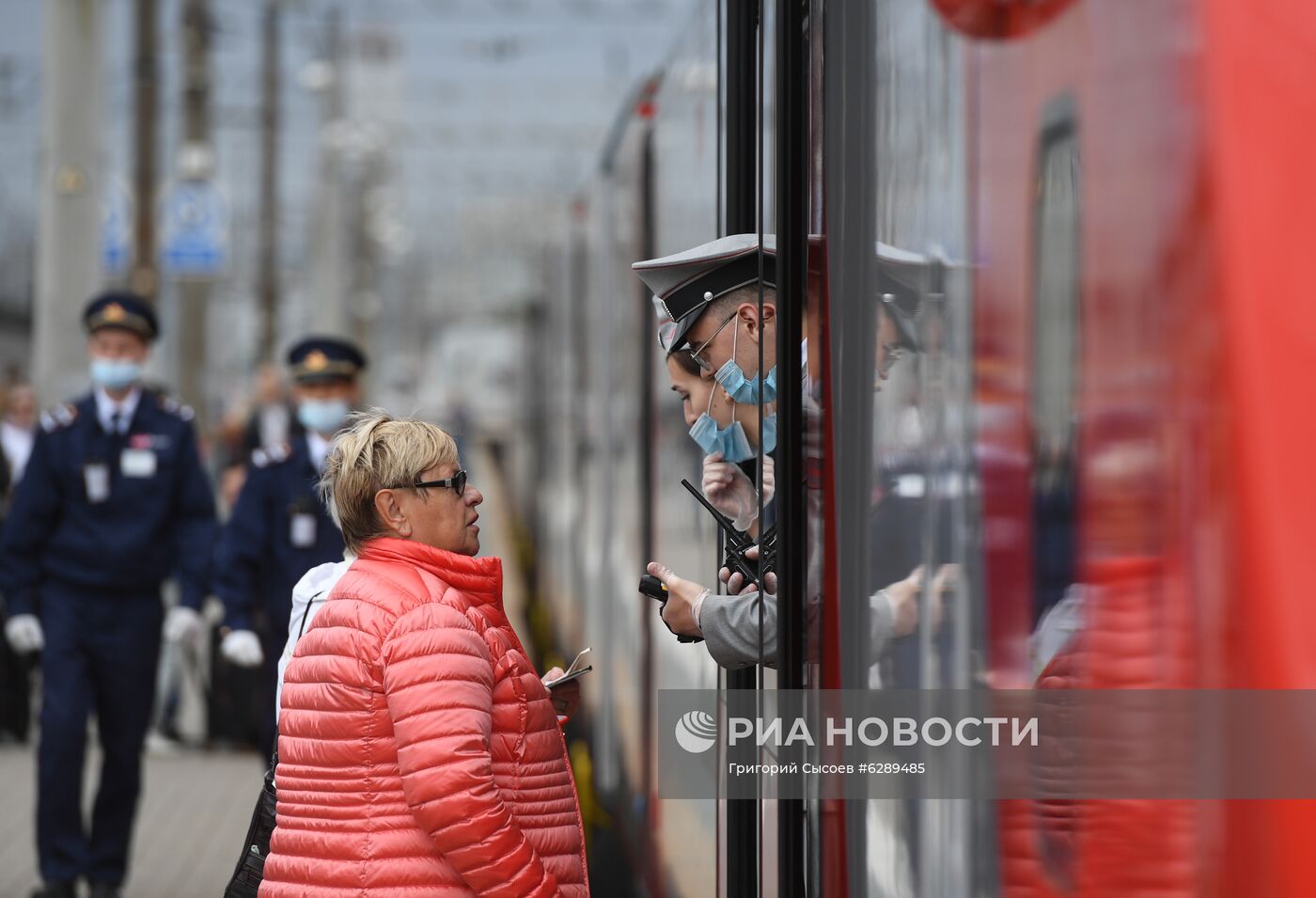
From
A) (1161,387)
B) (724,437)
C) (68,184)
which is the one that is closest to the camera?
(1161,387)

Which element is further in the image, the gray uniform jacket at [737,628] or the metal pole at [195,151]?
the metal pole at [195,151]

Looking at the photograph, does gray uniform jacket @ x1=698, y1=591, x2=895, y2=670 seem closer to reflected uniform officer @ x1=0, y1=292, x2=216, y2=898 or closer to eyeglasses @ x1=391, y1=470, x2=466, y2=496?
eyeglasses @ x1=391, y1=470, x2=466, y2=496

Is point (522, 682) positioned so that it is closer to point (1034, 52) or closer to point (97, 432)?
point (1034, 52)

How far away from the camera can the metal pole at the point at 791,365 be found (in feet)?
7.23

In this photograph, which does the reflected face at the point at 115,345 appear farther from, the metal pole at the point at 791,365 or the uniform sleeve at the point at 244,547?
the metal pole at the point at 791,365

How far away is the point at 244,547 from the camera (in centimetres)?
577

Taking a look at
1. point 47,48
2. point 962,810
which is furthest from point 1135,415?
point 47,48

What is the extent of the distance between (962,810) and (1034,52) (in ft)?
2.32

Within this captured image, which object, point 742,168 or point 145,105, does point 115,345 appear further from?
point 145,105

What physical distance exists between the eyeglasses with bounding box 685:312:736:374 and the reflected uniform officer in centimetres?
344

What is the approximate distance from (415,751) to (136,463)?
358 cm

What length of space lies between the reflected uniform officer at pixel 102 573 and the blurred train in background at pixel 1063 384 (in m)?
3.36

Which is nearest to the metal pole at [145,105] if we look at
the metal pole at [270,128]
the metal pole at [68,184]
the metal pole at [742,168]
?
the metal pole at [270,128]

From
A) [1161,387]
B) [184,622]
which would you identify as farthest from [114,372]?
[1161,387]
